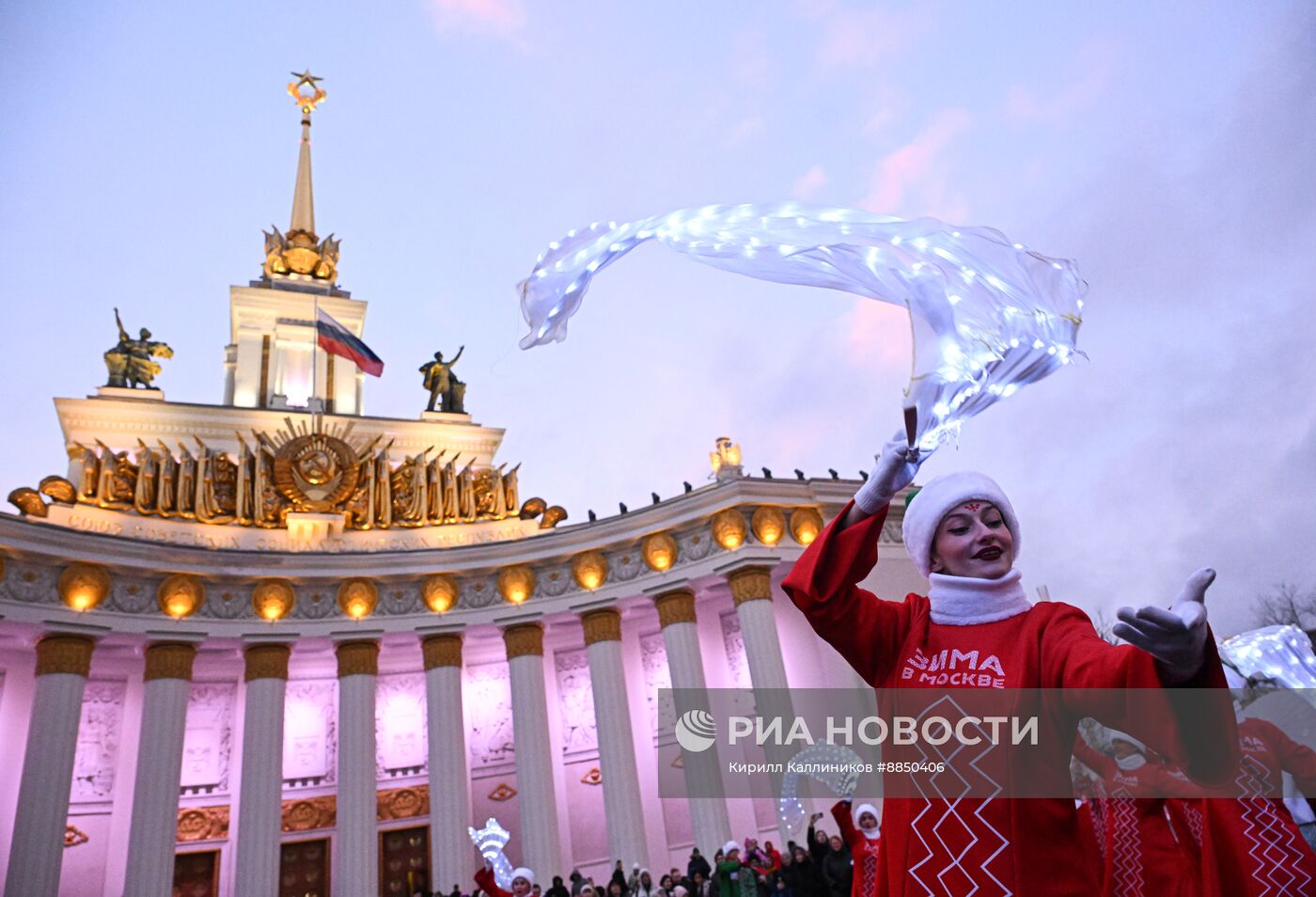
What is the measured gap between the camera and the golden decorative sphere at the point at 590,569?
25203 millimetres

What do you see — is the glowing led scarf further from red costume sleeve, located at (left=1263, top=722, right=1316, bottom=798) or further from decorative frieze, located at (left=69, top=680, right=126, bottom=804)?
decorative frieze, located at (left=69, top=680, right=126, bottom=804)

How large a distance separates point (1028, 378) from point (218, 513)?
2562 cm

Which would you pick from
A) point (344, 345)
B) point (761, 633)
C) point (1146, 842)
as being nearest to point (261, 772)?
point (761, 633)

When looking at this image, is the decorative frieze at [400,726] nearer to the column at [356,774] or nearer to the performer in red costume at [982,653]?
the column at [356,774]

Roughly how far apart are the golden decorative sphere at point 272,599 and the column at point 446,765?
11.9ft

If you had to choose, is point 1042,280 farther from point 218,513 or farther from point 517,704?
point 218,513

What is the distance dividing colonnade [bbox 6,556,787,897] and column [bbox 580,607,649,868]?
3 centimetres

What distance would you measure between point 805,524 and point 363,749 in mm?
12256

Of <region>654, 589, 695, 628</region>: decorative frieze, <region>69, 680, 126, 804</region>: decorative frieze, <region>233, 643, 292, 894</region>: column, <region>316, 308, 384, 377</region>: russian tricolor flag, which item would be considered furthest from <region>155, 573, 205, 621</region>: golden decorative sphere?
<region>654, 589, 695, 628</region>: decorative frieze

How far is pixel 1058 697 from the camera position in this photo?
2.91 m

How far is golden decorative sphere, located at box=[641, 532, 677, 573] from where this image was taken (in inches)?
979

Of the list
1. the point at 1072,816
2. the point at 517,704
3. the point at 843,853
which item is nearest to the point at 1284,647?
the point at 1072,816

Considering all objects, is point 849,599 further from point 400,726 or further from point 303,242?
point 303,242

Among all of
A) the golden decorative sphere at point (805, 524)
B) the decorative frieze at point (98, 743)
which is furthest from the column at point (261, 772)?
the golden decorative sphere at point (805, 524)
